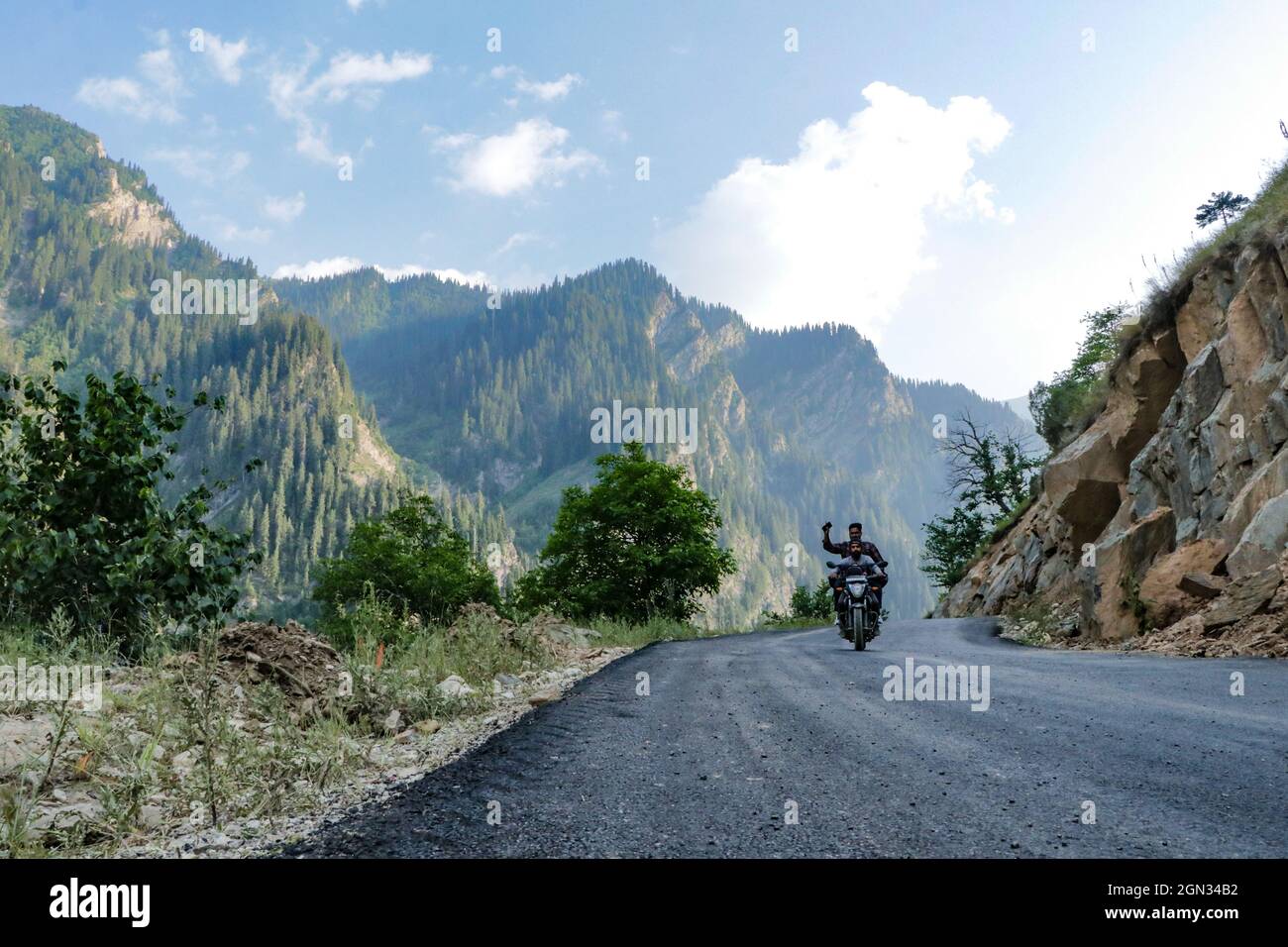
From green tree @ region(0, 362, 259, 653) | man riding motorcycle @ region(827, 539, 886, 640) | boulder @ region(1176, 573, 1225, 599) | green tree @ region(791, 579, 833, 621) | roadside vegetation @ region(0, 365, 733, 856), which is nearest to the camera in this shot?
roadside vegetation @ region(0, 365, 733, 856)

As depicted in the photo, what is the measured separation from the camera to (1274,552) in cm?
993

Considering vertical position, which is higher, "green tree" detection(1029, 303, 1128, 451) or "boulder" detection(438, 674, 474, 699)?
"green tree" detection(1029, 303, 1128, 451)

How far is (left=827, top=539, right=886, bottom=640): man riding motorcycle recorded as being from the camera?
1409 cm

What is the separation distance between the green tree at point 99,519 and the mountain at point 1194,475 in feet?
40.3

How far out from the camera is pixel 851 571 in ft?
47.2

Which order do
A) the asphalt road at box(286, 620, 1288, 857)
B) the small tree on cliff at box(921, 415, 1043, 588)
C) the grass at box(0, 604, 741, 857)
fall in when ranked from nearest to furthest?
the asphalt road at box(286, 620, 1288, 857) → the grass at box(0, 604, 741, 857) → the small tree on cliff at box(921, 415, 1043, 588)

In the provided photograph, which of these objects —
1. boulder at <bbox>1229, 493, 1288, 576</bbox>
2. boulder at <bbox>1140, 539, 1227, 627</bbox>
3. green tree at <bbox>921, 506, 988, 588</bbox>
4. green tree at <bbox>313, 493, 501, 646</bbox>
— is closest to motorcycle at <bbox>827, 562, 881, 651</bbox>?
boulder at <bbox>1140, 539, 1227, 627</bbox>

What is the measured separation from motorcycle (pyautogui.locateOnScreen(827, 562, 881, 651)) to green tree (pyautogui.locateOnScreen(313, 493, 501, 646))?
3320cm

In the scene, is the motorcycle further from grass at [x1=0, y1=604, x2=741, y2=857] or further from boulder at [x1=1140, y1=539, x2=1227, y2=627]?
grass at [x1=0, y1=604, x2=741, y2=857]

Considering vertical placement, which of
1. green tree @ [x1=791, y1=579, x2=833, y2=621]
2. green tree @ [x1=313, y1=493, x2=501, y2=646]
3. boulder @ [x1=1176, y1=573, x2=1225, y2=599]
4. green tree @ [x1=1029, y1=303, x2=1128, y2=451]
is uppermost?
green tree @ [x1=1029, y1=303, x2=1128, y2=451]

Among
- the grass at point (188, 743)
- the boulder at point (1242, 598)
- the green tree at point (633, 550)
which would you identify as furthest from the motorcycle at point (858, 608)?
the green tree at point (633, 550)

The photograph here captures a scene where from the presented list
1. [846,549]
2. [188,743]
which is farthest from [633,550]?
[188,743]
